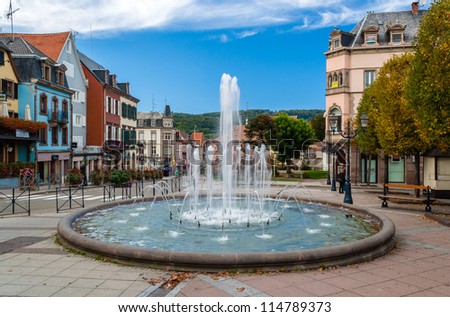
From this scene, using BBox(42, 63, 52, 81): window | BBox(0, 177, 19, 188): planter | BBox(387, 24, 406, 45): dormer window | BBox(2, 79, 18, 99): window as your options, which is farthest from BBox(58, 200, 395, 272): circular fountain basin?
BBox(387, 24, 406, 45): dormer window

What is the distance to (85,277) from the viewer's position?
7.59 metres

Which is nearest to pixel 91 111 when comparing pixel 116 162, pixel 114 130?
pixel 114 130

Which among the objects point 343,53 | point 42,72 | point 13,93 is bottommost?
point 13,93

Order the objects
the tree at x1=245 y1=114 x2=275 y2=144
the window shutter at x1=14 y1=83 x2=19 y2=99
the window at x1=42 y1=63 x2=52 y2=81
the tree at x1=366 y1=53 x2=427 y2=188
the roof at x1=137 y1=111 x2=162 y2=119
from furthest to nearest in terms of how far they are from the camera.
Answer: the roof at x1=137 y1=111 x2=162 y2=119
the tree at x1=245 y1=114 x2=275 y2=144
the window at x1=42 y1=63 x2=52 y2=81
the window shutter at x1=14 y1=83 x2=19 y2=99
the tree at x1=366 y1=53 x2=427 y2=188

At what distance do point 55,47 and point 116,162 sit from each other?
18.5m

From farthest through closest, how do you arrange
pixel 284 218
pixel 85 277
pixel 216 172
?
1. pixel 216 172
2. pixel 284 218
3. pixel 85 277

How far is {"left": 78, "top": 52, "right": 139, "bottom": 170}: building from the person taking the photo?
5062 centimetres

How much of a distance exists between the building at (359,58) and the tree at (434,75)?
23163mm

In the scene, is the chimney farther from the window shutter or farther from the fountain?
the window shutter

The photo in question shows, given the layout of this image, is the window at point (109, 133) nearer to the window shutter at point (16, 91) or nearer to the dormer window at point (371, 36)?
the window shutter at point (16, 91)

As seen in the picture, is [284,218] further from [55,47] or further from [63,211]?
[55,47]

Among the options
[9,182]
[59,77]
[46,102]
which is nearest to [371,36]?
[59,77]

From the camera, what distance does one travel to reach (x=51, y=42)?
44.6 metres

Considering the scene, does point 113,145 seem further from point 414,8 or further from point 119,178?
point 414,8
